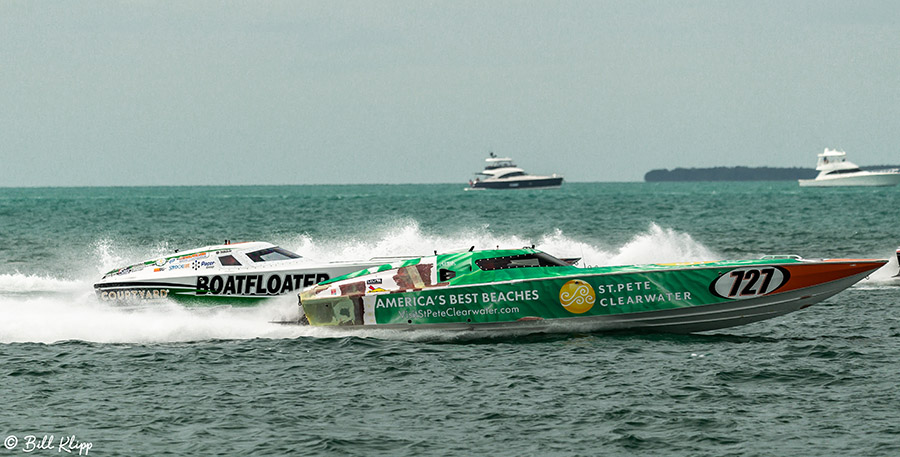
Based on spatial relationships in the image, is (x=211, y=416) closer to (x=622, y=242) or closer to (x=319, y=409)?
(x=319, y=409)

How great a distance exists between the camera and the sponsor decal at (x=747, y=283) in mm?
15125

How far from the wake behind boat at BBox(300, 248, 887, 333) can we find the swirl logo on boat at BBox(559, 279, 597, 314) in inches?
0.6

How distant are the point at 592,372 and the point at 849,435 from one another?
3820 millimetres

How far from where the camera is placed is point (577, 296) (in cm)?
1512

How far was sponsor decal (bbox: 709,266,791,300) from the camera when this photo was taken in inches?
595

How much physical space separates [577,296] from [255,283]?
658 centimetres

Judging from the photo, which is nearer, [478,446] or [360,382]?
[478,446]

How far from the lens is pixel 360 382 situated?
12.8 metres

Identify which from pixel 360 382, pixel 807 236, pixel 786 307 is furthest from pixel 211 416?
pixel 807 236

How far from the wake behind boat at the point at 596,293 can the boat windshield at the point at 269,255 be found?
3903 mm

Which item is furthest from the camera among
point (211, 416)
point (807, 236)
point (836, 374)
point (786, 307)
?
point (807, 236)

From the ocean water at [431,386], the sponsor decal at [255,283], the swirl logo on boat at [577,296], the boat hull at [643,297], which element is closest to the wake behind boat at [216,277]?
the sponsor decal at [255,283]

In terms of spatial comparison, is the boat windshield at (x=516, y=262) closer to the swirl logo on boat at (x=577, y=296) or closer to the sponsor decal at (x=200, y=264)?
the swirl logo on boat at (x=577, y=296)

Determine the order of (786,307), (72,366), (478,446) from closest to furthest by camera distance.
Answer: (478,446) → (72,366) → (786,307)
